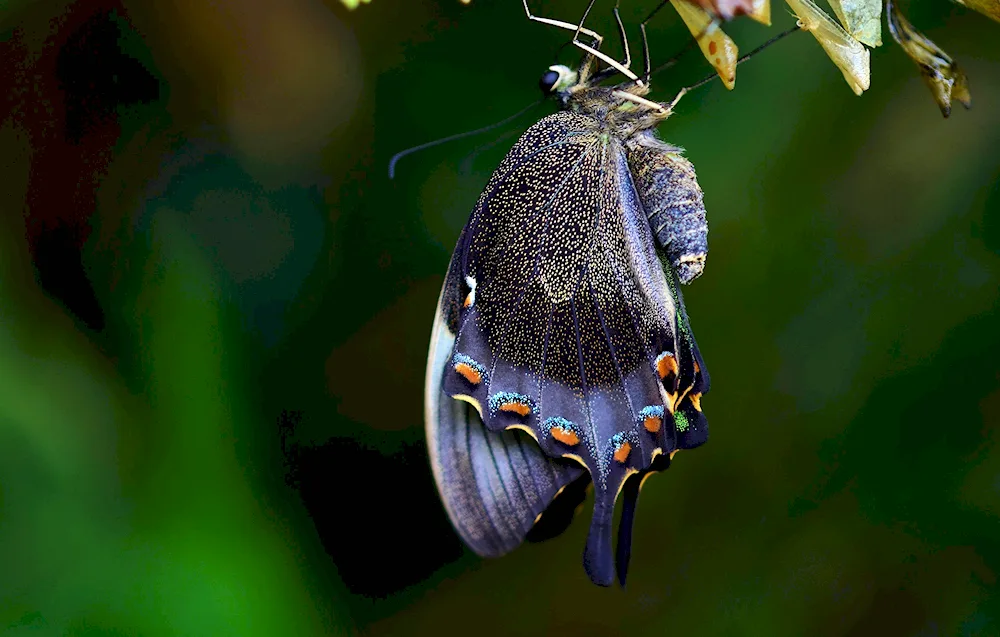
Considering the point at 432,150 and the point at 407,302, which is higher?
the point at 432,150

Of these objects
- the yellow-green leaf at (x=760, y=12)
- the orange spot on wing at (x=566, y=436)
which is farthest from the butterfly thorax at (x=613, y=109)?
the yellow-green leaf at (x=760, y=12)

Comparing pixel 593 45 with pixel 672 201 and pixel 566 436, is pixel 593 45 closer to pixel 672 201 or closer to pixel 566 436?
pixel 672 201

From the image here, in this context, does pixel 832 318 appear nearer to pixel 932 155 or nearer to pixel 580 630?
pixel 932 155

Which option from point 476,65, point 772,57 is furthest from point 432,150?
point 772,57

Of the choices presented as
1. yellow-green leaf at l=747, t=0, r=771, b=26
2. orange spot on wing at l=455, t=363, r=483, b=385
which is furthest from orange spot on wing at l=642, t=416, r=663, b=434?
yellow-green leaf at l=747, t=0, r=771, b=26

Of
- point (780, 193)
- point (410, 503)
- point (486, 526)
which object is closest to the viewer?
point (486, 526)

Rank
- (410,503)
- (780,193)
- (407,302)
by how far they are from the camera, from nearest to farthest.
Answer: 1. (780,193)
2. (407,302)
3. (410,503)

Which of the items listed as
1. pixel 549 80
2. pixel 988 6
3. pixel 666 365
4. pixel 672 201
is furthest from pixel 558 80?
pixel 988 6

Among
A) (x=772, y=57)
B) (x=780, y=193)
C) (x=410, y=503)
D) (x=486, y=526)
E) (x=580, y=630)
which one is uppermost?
(x=772, y=57)

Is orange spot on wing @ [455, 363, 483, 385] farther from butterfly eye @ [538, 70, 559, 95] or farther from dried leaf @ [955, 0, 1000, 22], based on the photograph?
dried leaf @ [955, 0, 1000, 22]
